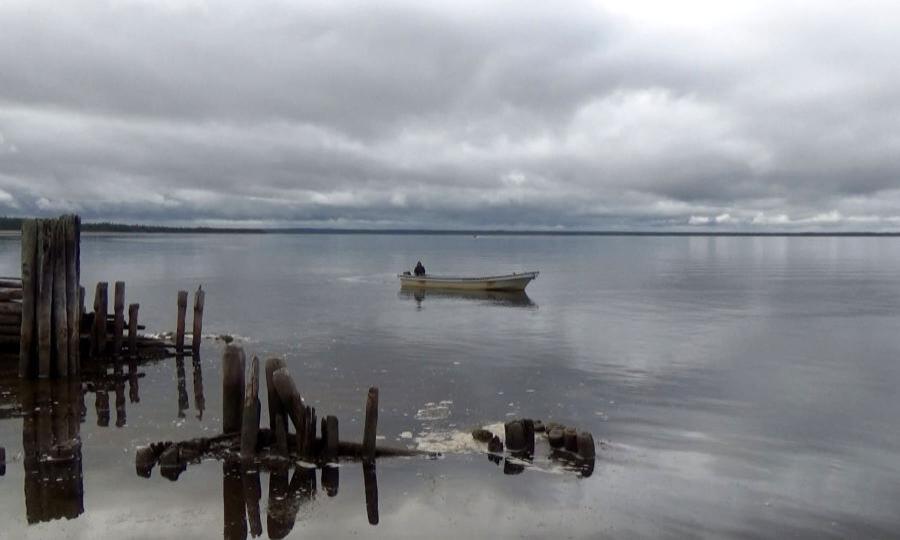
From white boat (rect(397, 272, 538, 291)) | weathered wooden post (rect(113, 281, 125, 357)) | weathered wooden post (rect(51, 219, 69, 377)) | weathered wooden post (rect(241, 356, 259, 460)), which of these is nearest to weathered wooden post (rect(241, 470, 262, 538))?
weathered wooden post (rect(241, 356, 259, 460))

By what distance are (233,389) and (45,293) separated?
343 inches

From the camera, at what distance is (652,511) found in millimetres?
13312

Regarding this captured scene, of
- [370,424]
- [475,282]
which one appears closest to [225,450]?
[370,424]

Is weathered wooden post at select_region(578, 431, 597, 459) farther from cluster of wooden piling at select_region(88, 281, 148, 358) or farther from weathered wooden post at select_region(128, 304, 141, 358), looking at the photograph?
weathered wooden post at select_region(128, 304, 141, 358)

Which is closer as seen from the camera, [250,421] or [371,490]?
[371,490]

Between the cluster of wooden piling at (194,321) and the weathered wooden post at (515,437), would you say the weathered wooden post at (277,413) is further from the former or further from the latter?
Result: the cluster of wooden piling at (194,321)

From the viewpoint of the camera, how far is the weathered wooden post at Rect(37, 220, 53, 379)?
20484 mm

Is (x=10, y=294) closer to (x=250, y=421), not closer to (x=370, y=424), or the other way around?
(x=250, y=421)

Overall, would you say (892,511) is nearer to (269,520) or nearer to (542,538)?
(542,538)

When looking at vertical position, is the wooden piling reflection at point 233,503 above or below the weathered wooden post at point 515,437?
below

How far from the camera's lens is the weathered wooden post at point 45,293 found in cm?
2048

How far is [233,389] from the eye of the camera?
15.3m

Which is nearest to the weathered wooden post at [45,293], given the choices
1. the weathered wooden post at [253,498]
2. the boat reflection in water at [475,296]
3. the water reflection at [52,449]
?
the water reflection at [52,449]

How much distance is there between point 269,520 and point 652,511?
6667 mm
